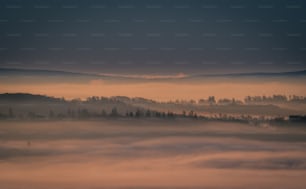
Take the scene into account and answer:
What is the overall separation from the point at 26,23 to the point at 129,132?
0.86 meters

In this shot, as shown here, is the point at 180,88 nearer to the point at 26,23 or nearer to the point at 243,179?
the point at 243,179

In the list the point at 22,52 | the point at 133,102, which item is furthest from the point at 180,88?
the point at 22,52

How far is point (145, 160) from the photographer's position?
3.95m

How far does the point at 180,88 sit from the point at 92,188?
756mm

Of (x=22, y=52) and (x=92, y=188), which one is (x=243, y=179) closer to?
(x=92, y=188)

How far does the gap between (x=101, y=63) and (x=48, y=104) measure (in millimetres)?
384

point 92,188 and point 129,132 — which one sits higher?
point 129,132

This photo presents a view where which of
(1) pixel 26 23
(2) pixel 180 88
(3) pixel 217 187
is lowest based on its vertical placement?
(3) pixel 217 187

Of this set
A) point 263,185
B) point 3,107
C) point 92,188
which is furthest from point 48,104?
point 263,185

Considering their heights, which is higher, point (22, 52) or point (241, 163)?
point (22, 52)

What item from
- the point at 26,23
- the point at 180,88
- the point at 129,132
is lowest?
the point at 129,132

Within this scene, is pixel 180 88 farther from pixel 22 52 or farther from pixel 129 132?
pixel 22 52

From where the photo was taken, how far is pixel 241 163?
393 centimetres

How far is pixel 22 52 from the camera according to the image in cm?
402
